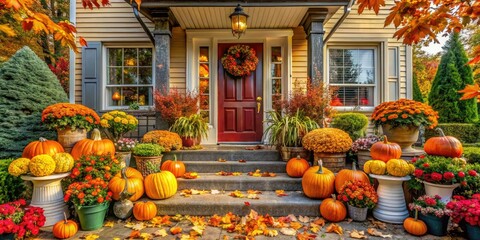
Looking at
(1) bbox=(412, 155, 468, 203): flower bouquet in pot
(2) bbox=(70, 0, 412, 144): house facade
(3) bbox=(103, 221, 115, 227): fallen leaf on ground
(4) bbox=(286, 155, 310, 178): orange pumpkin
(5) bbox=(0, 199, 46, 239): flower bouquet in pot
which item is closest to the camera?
(5) bbox=(0, 199, 46, 239): flower bouquet in pot

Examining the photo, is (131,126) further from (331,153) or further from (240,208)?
(331,153)

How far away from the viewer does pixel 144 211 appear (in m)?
2.77

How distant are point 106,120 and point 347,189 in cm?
340

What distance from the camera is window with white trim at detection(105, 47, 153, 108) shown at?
17.6 ft

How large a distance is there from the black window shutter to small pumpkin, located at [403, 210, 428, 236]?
543 cm

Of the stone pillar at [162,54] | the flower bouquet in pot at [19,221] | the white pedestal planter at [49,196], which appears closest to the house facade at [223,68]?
the stone pillar at [162,54]

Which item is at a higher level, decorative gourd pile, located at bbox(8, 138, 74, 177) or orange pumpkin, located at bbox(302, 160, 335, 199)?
decorative gourd pile, located at bbox(8, 138, 74, 177)

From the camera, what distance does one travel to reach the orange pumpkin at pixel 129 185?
2.82 metres

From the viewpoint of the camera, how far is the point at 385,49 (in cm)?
529

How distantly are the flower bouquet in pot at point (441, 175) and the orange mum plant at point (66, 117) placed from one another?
13.7 feet

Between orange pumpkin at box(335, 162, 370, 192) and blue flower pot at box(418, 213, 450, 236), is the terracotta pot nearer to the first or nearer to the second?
orange pumpkin at box(335, 162, 370, 192)

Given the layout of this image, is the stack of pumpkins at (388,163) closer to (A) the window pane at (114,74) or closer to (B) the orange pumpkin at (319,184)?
(B) the orange pumpkin at (319,184)

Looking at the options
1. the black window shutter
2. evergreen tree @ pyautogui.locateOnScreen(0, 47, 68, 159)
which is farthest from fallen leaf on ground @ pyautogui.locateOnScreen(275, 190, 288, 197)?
the black window shutter

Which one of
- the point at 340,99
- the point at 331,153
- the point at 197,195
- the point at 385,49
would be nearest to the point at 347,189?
the point at 331,153
